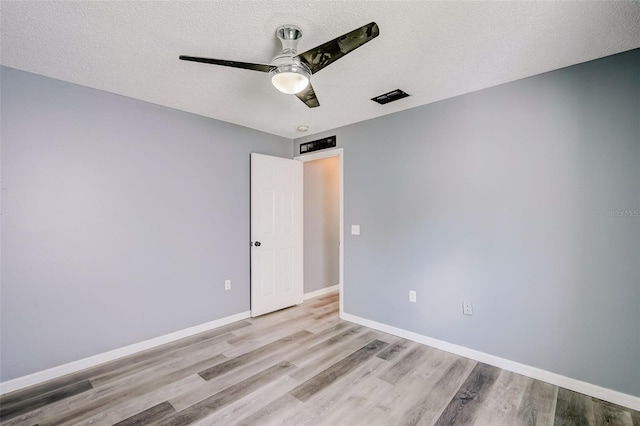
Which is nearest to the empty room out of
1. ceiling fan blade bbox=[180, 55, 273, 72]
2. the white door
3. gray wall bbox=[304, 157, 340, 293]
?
ceiling fan blade bbox=[180, 55, 273, 72]

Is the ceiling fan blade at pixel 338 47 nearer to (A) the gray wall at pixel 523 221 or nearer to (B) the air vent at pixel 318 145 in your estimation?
(A) the gray wall at pixel 523 221

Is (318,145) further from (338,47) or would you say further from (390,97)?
(338,47)

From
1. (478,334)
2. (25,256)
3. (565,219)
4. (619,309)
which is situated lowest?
(478,334)

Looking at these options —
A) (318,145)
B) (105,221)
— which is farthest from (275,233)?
(105,221)

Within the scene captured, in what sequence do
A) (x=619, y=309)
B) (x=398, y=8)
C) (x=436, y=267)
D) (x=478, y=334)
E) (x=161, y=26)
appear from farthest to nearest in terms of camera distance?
(x=436, y=267)
(x=478, y=334)
(x=619, y=309)
(x=161, y=26)
(x=398, y=8)

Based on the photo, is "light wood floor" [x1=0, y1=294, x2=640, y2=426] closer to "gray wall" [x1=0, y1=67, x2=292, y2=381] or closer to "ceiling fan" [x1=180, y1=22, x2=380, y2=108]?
"gray wall" [x1=0, y1=67, x2=292, y2=381]

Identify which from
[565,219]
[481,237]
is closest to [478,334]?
[481,237]

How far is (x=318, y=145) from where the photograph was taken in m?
3.95

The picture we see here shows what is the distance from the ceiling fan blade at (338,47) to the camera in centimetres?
142

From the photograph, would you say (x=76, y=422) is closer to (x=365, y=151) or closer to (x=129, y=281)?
(x=129, y=281)

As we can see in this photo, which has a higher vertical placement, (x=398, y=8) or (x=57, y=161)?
(x=398, y=8)

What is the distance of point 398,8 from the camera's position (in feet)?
5.24

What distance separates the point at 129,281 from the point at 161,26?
2.21m

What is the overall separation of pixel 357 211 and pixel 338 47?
218 centimetres
